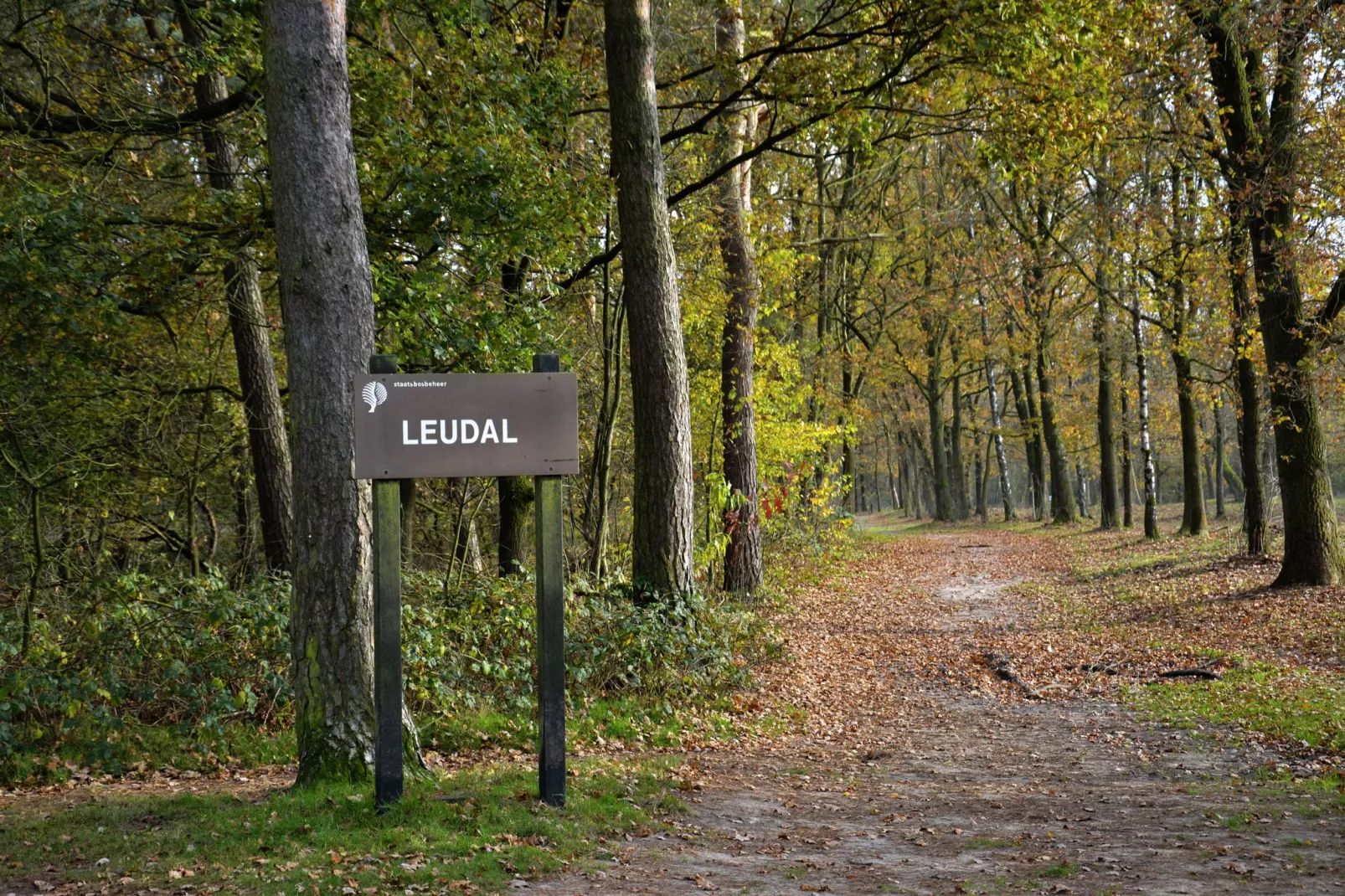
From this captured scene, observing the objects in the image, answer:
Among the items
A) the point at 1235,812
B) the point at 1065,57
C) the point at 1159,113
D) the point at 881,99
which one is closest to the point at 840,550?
the point at 1159,113

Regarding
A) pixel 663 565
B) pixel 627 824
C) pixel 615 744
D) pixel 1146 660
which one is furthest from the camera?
pixel 1146 660

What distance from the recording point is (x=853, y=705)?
10.1m

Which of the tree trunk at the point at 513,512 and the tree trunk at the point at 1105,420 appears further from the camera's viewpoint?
the tree trunk at the point at 1105,420

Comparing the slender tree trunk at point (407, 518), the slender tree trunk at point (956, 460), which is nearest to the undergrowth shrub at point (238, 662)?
the slender tree trunk at point (407, 518)

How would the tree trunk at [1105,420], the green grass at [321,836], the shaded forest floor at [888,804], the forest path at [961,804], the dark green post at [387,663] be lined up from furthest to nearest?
the tree trunk at [1105,420] → the dark green post at [387,663] → the forest path at [961,804] → the shaded forest floor at [888,804] → the green grass at [321,836]

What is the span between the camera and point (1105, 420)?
27.2m

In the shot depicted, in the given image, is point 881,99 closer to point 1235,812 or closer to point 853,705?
point 853,705

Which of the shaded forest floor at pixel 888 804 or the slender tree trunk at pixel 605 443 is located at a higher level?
the slender tree trunk at pixel 605 443

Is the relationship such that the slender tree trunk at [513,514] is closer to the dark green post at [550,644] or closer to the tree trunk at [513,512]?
the tree trunk at [513,512]

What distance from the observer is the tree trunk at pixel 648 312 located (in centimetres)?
973

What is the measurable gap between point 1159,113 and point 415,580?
58.7 feet

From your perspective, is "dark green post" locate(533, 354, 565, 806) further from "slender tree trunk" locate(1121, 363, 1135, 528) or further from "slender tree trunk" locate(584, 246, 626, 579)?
"slender tree trunk" locate(1121, 363, 1135, 528)

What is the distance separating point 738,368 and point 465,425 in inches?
394

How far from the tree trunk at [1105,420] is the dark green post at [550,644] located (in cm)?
2357
